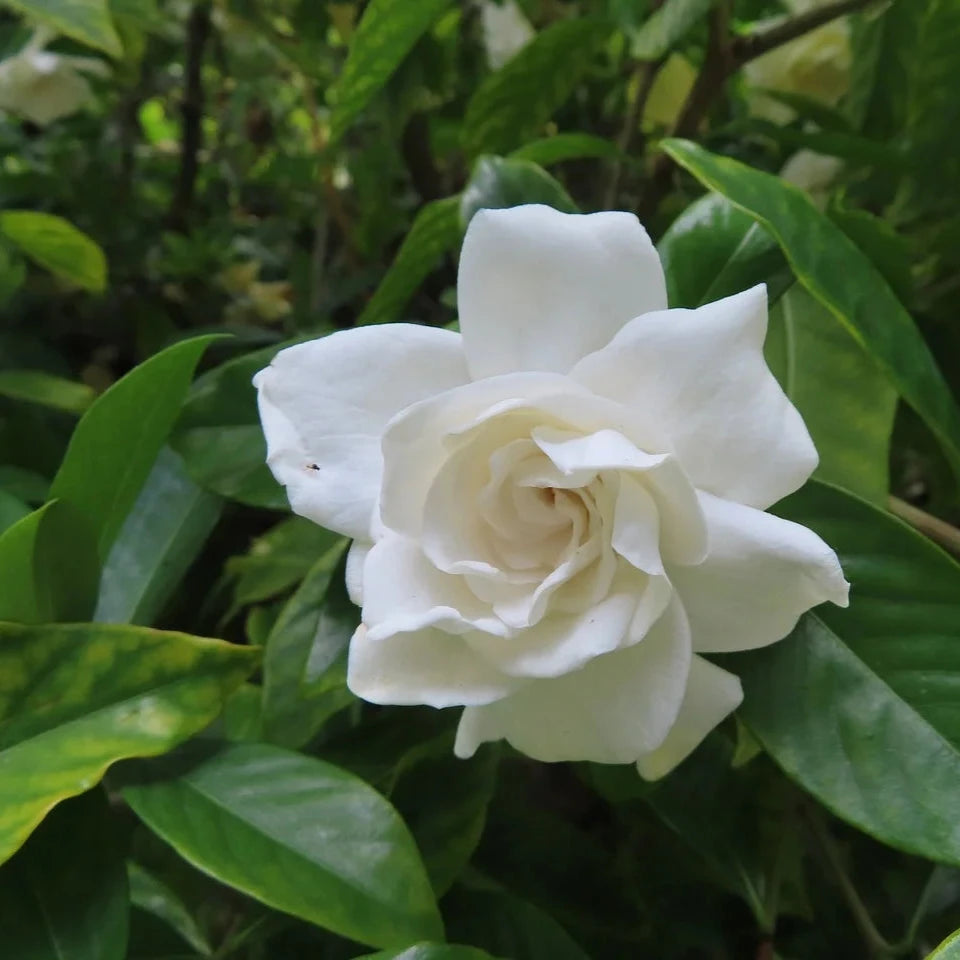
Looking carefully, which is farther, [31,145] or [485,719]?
[31,145]

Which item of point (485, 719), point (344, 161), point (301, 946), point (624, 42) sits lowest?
point (301, 946)

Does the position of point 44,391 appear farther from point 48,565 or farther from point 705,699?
point 705,699

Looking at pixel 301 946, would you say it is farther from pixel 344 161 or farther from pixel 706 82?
pixel 344 161

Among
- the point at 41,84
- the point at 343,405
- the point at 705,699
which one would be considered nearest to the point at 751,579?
the point at 705,699

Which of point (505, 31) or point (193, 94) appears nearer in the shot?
point (505, 31)

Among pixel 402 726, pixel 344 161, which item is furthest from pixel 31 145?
pixel 402 726

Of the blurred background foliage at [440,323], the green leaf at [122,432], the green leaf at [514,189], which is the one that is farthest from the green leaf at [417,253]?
the green leaf at [122,432]
